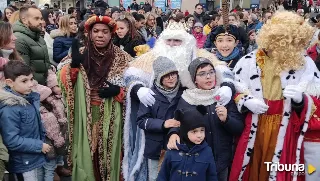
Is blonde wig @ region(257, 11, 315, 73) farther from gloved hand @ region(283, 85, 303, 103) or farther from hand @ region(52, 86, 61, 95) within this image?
hand @ region(52, 86, 61, 95)

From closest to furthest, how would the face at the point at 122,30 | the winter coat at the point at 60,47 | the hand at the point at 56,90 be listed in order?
the hand at the point at 56,90, the face at the point at 122,30, the winter coat at the point at 60,47

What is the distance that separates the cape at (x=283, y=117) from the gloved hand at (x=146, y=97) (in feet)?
2.37

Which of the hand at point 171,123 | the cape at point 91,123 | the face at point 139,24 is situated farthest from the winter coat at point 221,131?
the face at point 139,24

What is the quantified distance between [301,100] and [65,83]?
212 centimetres

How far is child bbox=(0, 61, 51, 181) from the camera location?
120 inches

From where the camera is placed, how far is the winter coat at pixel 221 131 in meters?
3.09

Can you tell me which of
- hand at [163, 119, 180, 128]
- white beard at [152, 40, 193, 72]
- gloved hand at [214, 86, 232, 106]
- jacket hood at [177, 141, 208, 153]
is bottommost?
jacket hood at [177, 141, 208, 153]

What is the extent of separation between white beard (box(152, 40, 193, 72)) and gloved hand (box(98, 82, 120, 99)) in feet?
1.73

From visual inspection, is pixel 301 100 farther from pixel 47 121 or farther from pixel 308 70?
pixel 47 121

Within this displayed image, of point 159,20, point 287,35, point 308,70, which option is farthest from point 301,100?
point 159,20

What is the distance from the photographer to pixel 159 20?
11.0 meters

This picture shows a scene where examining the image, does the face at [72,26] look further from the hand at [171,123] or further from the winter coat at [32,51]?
the hand at [171,123]

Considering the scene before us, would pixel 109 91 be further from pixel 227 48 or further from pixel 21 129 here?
pixel 227 48

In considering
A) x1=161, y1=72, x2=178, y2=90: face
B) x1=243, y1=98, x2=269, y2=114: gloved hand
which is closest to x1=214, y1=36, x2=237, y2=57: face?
x1=161, y1=72, x2=178, y2=90: face
